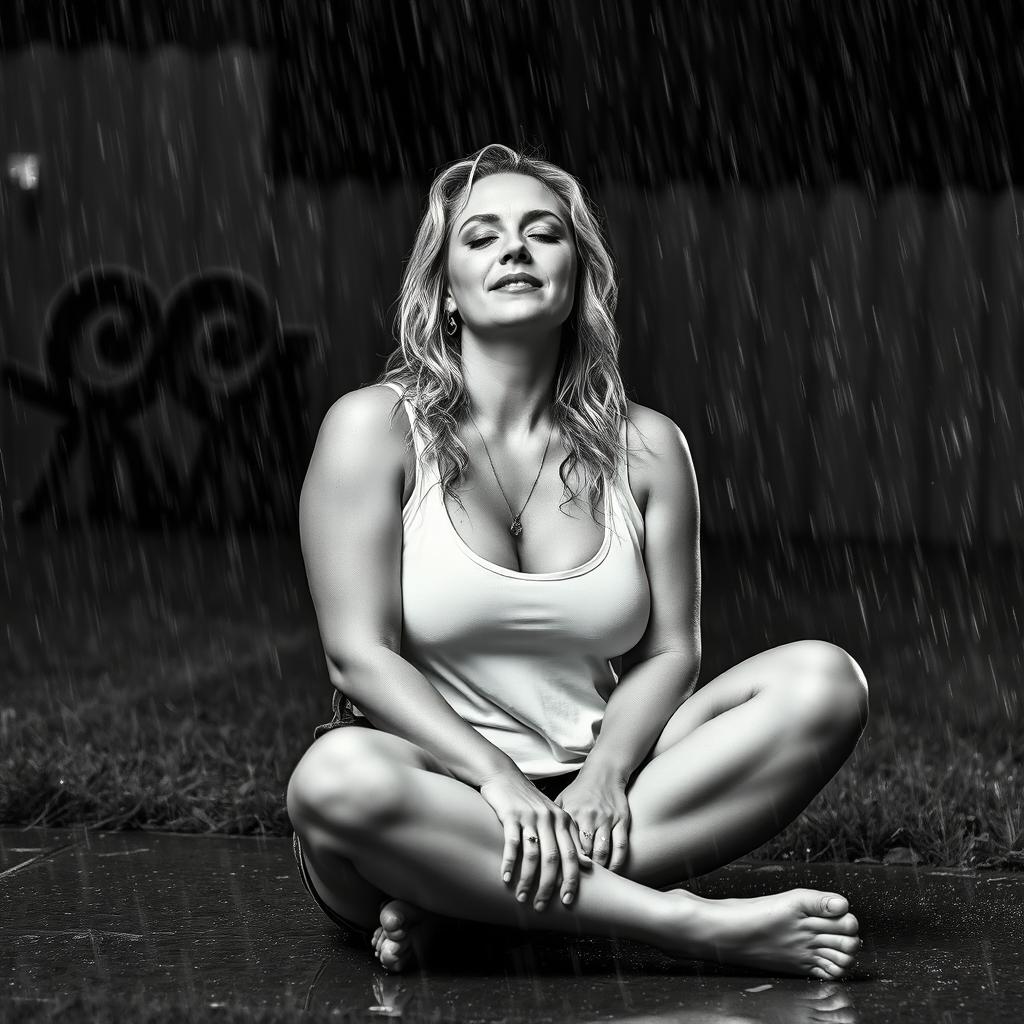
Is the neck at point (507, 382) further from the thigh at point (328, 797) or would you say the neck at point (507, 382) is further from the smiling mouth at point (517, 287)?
the thigh at point (328, 797)

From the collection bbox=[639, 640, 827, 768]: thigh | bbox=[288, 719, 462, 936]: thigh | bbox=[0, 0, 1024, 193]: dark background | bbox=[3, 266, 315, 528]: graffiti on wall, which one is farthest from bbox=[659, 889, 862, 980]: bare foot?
bbox=[0, 0, 1024, 193]: dark background

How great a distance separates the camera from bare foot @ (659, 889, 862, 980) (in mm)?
2359

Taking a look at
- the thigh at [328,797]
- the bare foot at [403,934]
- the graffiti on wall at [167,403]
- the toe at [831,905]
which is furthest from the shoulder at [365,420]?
the graffiti on wall at [167,403]

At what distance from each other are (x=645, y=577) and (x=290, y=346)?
5225 millimetres

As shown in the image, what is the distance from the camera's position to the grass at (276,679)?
359 cm

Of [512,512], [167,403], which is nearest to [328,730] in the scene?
[512,512]

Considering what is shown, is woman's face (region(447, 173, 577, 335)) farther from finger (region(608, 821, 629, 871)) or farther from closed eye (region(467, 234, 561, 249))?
finger (region(608, 821, 629, 871))

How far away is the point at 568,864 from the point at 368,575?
607mm

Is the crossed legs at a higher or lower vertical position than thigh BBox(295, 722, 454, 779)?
lower

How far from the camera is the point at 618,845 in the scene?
2.46 meters

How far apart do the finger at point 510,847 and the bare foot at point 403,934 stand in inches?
8.3

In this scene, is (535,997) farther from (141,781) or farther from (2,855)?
(141,781)

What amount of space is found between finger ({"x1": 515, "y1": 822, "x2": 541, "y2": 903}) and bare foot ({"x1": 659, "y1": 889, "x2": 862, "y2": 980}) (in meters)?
0.24

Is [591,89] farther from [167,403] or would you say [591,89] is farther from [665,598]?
[665,598]
